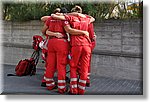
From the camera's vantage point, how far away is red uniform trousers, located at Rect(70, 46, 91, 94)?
4.30 m

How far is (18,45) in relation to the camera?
7637 mm

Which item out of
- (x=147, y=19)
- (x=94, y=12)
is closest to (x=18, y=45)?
(x=94, y=12)

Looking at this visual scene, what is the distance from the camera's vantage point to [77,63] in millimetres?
4383

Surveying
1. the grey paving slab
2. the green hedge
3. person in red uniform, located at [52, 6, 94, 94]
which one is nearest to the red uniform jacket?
person in red uniform, located at [52, 6, 94, 94]

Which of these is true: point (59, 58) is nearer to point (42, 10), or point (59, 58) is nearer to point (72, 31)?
point (72, 31)

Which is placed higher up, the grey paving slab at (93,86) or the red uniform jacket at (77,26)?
the red uniform jacket at (77,26)

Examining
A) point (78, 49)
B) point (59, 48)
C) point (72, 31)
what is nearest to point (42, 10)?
point (59, 48)

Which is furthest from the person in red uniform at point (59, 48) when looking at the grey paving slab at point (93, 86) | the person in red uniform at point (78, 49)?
the grey paving slab at point (93, 86)

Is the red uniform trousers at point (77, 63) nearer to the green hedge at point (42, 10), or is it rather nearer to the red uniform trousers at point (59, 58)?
the red uniform trousers at point (59, 58)

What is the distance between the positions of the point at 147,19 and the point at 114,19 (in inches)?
71.5

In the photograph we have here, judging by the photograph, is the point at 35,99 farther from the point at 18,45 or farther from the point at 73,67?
the point at 18,45

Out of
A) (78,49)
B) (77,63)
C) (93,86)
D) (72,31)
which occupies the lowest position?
(93,86)

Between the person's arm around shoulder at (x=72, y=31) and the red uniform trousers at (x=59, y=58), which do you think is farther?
the red uniform trousers at (x=59, y=58)

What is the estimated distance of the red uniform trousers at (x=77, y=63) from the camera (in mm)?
4301
